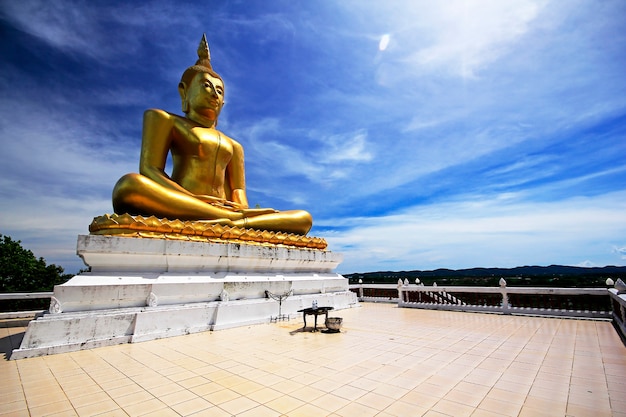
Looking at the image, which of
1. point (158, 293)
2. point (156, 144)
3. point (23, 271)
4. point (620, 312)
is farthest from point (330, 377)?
point (23, 271)

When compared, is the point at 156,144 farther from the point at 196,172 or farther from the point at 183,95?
the point at 183,95

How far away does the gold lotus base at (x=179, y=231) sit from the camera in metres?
7.54

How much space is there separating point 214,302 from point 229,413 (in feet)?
16.3

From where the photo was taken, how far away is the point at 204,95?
11617mm

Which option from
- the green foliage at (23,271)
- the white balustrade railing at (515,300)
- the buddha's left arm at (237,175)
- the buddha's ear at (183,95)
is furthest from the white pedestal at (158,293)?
the green foliage at (23,271)

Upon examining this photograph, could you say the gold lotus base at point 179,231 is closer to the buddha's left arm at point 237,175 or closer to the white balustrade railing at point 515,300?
the buddha's left arm at point 237,175

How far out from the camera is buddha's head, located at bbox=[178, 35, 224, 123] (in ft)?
38.3

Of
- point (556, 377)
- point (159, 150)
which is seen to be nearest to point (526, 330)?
point (556, 377)

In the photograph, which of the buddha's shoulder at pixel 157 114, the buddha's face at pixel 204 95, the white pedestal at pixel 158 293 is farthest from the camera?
the buddha's face at pixel 204 95

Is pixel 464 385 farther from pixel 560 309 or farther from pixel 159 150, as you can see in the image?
pixel 159 150

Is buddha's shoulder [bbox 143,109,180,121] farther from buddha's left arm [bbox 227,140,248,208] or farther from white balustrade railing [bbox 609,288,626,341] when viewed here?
white balustrade railing [bbox 609,288,626,341]

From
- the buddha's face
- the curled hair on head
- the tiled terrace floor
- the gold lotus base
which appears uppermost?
the curled hair on head

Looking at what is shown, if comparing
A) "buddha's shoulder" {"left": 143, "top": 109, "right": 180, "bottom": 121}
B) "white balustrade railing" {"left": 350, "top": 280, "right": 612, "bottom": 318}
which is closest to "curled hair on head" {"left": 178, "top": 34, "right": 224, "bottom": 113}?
"buddha's shoulder" {"left": 143, "top": 109, "right": 180, "bottom": 121}

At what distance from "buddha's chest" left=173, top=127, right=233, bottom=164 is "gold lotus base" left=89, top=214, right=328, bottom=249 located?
3104 mm
